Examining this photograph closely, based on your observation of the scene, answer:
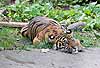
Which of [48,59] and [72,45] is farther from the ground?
[72,45]

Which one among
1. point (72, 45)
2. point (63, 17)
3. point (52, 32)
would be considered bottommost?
point (72, 45)

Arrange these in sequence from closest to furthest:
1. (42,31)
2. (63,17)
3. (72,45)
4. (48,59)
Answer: (48,59), (72,45), (42,31), (63,17)

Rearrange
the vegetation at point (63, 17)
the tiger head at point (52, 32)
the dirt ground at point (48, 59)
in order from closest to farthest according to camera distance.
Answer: the dirt ground at point (48, 59), the tiger head at point (52, 32), the vegetation at point (63, 17)

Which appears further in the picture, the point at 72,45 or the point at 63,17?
the point at 63,17

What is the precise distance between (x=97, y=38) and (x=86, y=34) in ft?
1.09

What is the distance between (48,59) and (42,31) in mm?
1399

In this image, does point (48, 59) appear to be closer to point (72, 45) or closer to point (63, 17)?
point (72, 45)

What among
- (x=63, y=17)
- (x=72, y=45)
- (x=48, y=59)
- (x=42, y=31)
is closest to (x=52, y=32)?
(x=42, y=31)

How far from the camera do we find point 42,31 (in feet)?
21.4

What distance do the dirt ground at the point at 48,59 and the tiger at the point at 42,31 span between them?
52 cm

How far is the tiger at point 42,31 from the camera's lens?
6189 mm

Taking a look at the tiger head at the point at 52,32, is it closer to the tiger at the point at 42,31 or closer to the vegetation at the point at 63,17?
the tiger at the point at 42,31

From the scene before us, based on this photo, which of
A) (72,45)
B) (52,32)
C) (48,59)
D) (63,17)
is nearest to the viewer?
(48,59)

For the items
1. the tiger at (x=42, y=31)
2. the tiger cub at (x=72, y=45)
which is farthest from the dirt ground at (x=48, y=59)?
the tiger at (x=42, y=31)
